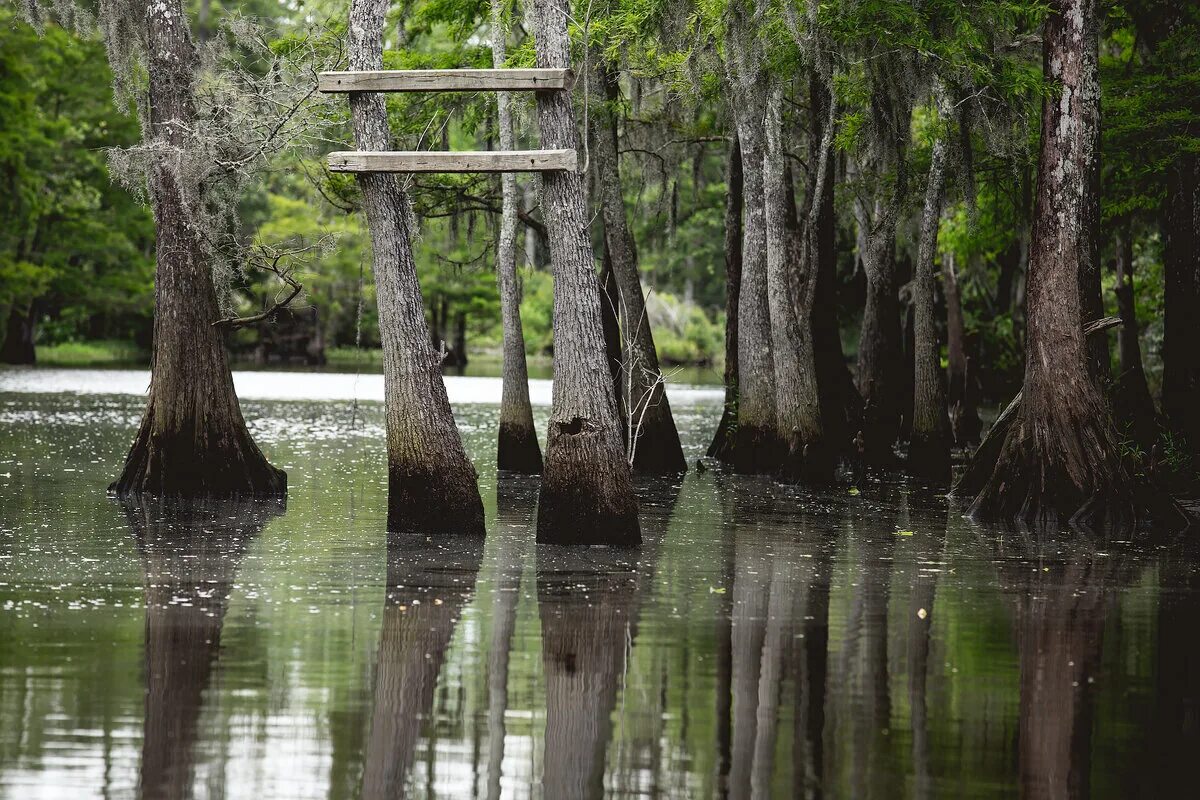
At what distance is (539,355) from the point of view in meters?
74.1

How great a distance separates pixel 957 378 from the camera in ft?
88.1

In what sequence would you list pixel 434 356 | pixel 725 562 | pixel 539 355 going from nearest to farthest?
pixel 725 562, pixel 434 356, pixel 539 355

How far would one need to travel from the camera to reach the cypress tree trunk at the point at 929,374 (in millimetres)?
20391

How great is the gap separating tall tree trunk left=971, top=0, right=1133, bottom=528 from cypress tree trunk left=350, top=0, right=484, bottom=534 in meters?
5.14

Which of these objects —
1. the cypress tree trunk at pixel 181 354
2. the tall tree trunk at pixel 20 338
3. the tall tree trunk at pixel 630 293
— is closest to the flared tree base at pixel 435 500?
the cypress tree trunk at pixel 181 354

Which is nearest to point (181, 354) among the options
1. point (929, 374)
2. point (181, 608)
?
point (181, 608)

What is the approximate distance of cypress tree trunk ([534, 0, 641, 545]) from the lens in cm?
1245

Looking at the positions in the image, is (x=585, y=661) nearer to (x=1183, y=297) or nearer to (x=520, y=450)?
(x=1183, y=297)

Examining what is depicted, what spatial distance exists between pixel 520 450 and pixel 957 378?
950 centimetres

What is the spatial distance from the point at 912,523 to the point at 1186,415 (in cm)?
400

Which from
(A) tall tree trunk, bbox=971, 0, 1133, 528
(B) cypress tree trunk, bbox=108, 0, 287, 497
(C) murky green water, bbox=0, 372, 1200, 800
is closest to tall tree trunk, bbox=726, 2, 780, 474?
(A) tall tree trunk, bbox=971, 0, 1133, 528

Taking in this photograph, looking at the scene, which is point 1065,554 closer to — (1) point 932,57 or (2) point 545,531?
(2) point 545,531

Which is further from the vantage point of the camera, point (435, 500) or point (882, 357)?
point (882, 357)

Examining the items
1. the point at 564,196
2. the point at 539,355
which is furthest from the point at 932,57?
the point at 539,355
